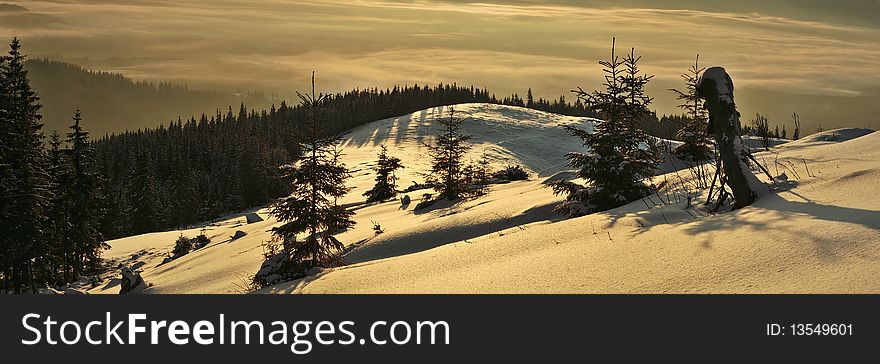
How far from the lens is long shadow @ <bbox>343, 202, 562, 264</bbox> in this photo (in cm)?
1320

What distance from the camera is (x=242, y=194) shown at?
9888 centimetres

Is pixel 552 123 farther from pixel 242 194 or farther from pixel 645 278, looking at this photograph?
pixel 645 278

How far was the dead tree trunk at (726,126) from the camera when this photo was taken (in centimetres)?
903

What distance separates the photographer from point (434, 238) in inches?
532

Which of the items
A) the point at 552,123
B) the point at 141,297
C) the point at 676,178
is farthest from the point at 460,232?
the point at 552,123

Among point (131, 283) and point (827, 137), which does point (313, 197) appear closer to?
point (131, 283)

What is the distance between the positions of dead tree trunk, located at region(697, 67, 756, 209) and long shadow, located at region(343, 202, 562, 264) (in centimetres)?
466

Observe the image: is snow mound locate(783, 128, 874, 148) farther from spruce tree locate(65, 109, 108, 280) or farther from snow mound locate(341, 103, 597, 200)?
snow mound locate(341, 103, 597, 200)

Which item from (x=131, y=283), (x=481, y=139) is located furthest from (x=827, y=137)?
(x=481, y=139)

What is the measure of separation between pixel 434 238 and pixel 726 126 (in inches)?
254

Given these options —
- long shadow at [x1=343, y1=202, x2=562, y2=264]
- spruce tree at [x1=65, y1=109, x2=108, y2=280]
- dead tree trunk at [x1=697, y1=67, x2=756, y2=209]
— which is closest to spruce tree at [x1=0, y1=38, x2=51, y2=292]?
spruce tree at [x1=65, y1=109, x2=108, y2=280]

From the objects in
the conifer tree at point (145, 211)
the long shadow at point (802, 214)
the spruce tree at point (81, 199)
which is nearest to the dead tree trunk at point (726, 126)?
the long shadow at point (802, 214)

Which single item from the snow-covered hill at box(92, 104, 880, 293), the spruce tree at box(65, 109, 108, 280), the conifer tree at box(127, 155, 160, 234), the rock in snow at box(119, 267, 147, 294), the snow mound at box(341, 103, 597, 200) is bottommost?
the conifer tree at box(127, 155, 160, 234)

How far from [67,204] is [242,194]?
61683mm
